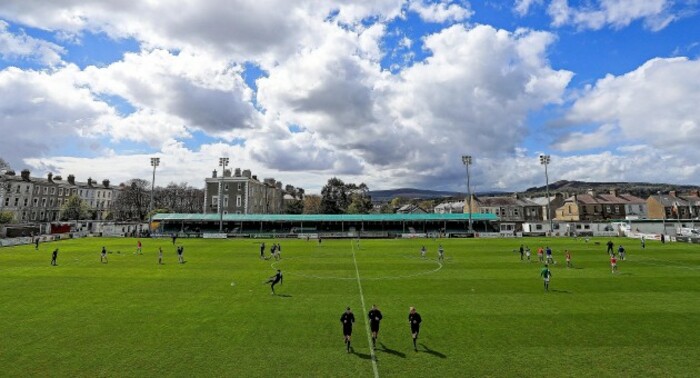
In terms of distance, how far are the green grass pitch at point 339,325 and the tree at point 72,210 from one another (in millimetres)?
85233

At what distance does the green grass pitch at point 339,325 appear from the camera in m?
12.5

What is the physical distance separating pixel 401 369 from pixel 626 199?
127901 millimetres

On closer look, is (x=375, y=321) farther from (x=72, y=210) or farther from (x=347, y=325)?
(x=72, y=210)

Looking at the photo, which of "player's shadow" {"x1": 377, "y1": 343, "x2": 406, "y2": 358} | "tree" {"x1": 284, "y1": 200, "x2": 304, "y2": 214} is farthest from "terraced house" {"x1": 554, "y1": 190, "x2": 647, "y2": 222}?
"player's shadow" {"x1": 377, "y1": 343, "x2": 406, "y2": 358}

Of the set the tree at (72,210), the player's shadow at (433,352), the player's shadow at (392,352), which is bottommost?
the player's shadow at (392,352)

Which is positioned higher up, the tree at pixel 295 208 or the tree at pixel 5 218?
the tree at pixel 295 208

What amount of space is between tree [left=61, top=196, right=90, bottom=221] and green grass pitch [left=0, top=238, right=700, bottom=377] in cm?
8523

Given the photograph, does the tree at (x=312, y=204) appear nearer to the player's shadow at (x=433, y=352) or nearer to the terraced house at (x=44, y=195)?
the terraced house at (x=44, y=195)

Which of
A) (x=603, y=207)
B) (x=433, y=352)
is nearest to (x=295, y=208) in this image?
(x=603, y=207)

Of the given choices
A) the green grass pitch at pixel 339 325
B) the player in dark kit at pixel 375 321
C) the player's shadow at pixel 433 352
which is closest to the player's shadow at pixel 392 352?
the green grass pitch at pixel 339 325

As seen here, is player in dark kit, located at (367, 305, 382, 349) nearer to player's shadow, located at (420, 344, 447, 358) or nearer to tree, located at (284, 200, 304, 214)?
player's shadow, located at (420, 344, 447, 358)

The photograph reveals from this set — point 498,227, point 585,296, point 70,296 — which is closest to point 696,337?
point 585,296

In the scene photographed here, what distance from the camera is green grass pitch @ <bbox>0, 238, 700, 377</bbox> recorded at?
12.5m

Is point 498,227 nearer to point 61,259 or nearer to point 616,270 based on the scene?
point 616,270
